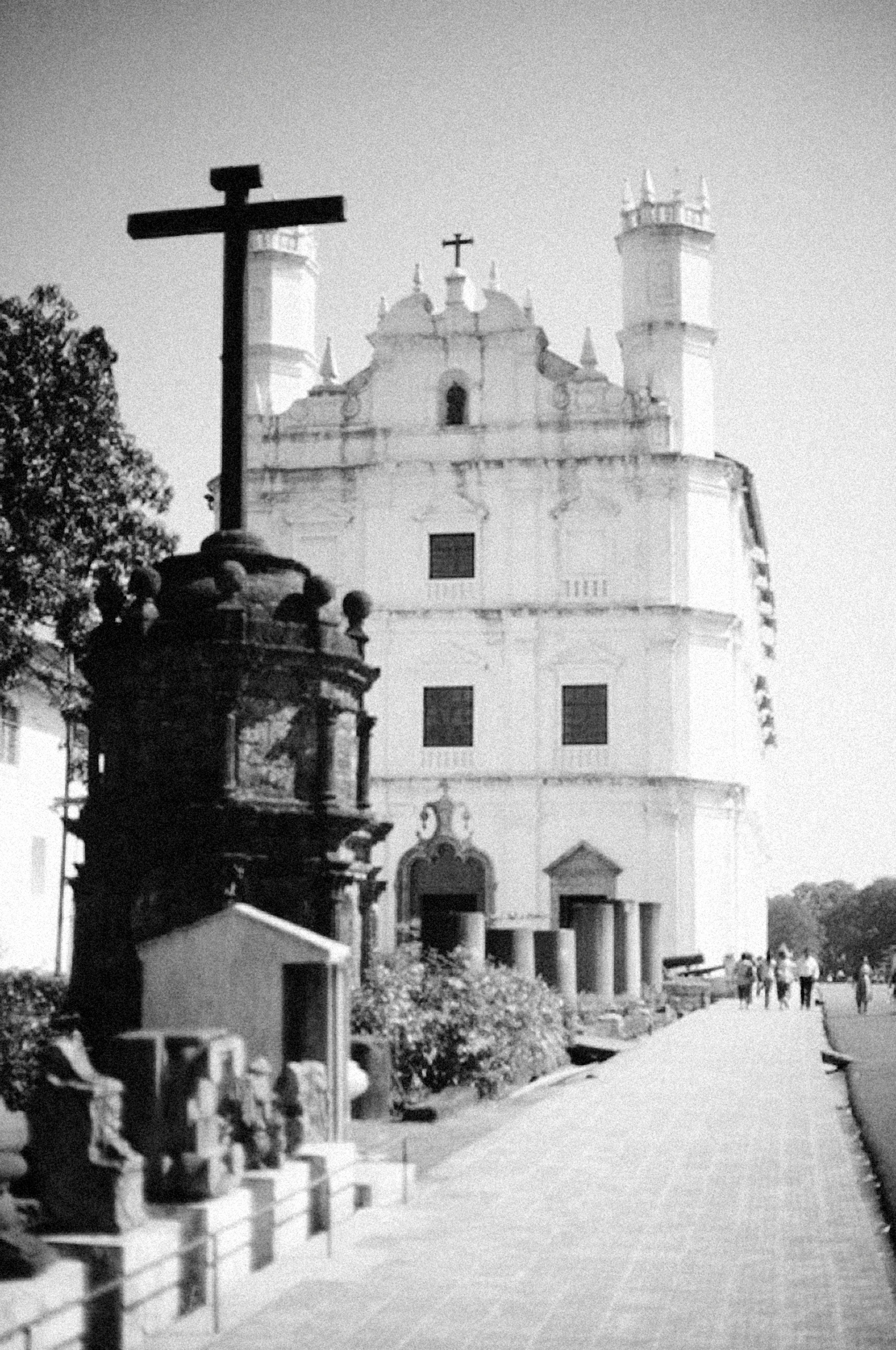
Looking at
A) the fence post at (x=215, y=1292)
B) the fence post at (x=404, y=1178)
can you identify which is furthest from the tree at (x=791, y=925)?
the fence post at (x=215, y=1292)

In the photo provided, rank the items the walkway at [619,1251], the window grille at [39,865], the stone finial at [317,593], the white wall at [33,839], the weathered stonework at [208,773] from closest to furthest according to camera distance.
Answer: the walkway at [619,1251], the weathered stonework at [208,773], the stone finial at [317,593], the white wall at [33,839], the window grille at [39,865]

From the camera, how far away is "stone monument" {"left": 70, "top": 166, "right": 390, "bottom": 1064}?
12508 millimetres

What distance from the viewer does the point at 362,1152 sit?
10578mm

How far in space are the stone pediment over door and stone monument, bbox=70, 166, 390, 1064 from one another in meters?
25.7

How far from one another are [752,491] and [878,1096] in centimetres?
3162

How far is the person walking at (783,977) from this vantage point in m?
33.0

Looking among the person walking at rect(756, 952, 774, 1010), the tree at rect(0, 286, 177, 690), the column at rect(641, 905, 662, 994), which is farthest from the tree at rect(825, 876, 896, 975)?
the tree at rect(0, 286, 177, 690)

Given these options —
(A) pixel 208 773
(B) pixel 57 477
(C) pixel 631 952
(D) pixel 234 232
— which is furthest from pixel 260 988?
(C) pixel 631 952

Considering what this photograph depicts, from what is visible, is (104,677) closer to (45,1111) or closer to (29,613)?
(45,1111)

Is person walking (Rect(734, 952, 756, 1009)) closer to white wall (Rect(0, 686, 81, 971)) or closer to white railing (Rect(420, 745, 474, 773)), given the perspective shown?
white railing (Rect(420, 745, 474, 773))

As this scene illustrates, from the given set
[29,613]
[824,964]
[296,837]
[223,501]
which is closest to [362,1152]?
[296,837]

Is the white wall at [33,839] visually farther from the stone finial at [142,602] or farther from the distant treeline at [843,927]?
the distant treeline at [843,927]

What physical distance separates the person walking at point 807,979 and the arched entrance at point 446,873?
26.4 feet

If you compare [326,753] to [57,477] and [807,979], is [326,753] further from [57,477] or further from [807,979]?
[807,979]
